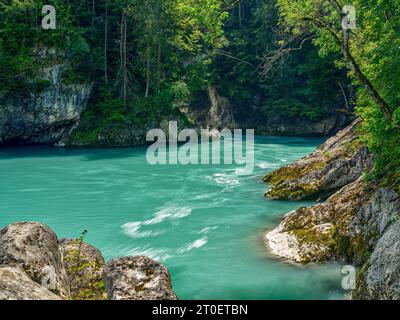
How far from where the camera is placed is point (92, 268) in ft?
25.2

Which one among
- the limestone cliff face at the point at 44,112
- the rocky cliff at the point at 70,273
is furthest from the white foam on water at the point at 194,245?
the limestone cliff face at the point at 44,112

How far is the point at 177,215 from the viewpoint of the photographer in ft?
51.4

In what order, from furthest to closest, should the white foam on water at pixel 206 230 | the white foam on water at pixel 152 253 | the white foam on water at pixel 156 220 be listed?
1. the white foam on water at pixel 156 220
2. the white foam on water at pixel 206 230
3. the white foam on water at pixel 152 253

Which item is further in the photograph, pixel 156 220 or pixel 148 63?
pixel 148 63

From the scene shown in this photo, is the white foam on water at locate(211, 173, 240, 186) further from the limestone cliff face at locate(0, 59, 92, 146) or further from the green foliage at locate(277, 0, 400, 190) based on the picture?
the limestone cliff face at locate(0, 59, 92, 146)

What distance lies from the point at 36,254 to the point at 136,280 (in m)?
1.65

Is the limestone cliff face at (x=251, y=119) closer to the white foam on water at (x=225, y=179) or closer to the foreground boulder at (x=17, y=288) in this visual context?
the white foam on water at (x=225, y=179)

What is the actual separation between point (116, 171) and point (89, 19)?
22989mm

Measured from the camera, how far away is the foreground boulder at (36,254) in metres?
5.99

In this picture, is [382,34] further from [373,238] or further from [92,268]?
[92,268]

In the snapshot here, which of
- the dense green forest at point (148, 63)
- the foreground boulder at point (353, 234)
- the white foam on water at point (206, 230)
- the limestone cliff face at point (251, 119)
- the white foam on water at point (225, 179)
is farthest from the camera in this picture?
the limestone cliff face at point (251, 119)

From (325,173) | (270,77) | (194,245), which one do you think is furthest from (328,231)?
(270,77)

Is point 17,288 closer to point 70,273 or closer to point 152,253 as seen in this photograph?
point 70,273

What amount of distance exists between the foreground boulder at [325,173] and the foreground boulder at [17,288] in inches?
489
